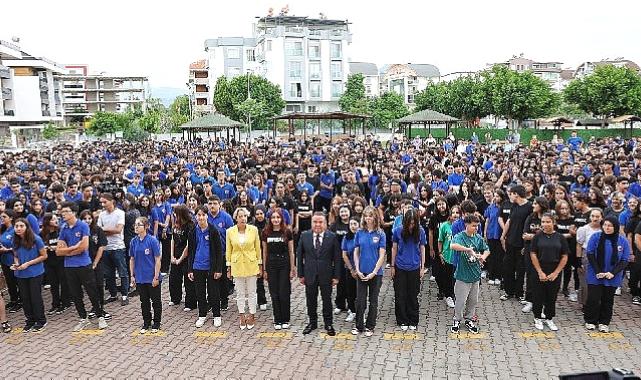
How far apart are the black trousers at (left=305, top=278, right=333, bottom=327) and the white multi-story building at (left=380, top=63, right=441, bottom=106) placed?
→ 7581 centimetres

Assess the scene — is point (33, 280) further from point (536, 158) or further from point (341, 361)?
point (536, 158)

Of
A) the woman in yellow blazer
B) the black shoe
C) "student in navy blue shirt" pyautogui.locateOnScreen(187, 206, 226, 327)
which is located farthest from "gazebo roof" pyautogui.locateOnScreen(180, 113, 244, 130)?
the black shoe

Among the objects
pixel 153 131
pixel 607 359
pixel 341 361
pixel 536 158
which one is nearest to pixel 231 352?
pixel 341 361

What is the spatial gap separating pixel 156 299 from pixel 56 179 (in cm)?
685

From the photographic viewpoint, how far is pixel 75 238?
269 inches

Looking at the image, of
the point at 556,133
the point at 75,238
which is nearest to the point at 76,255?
the point at 75,238

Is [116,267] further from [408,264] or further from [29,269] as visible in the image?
[408,264]

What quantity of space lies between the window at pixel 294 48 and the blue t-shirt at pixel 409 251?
5524cm

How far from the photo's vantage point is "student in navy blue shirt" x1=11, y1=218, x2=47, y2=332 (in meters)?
6.77

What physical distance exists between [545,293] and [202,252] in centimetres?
442

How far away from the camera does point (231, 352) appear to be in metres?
6.14

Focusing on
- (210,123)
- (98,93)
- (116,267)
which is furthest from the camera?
(98,93)

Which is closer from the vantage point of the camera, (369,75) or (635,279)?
(635,279)

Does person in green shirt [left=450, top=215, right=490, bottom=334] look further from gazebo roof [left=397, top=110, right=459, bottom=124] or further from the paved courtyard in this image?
gazebo roof [left=397, top=110, right=459, bottom=124]
